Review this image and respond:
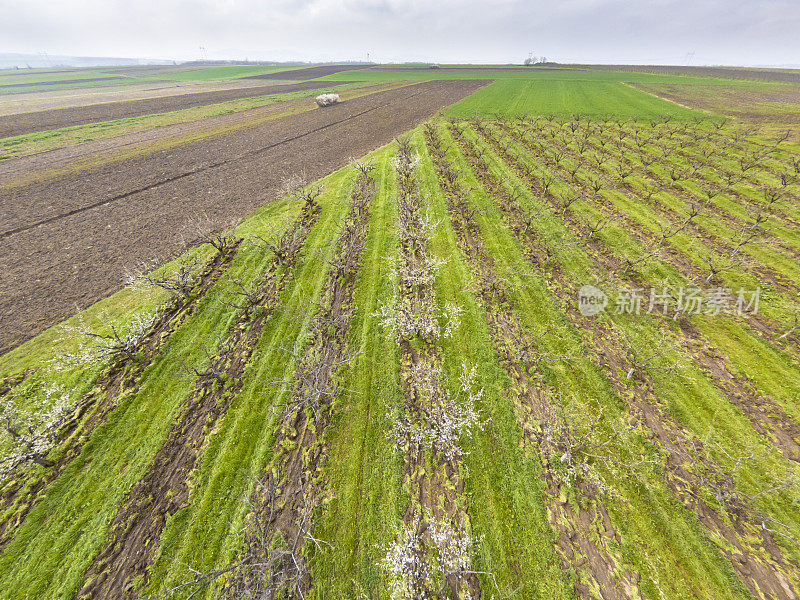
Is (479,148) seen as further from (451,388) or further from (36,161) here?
(36,161)

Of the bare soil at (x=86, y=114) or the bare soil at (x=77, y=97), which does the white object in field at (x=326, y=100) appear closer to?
the bare soil at (x=86, y=114)

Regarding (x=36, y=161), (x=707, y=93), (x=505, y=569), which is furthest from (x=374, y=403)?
Result: (x=707, y=93)

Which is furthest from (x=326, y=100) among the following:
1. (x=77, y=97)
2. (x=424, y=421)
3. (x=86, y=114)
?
(x=77, y=97)

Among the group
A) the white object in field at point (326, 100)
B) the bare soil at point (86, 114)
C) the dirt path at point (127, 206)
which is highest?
the white object in field at point (326, 100)

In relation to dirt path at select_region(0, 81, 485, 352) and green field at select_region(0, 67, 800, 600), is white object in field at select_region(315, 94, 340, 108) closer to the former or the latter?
dirt path at select_region(0, 81, 485, 352)

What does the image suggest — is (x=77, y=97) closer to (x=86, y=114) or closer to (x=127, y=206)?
(x=86, y=114)

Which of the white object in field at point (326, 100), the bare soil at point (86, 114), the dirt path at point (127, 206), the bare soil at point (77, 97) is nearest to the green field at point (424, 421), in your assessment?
the dirt path at point (127, 206)
